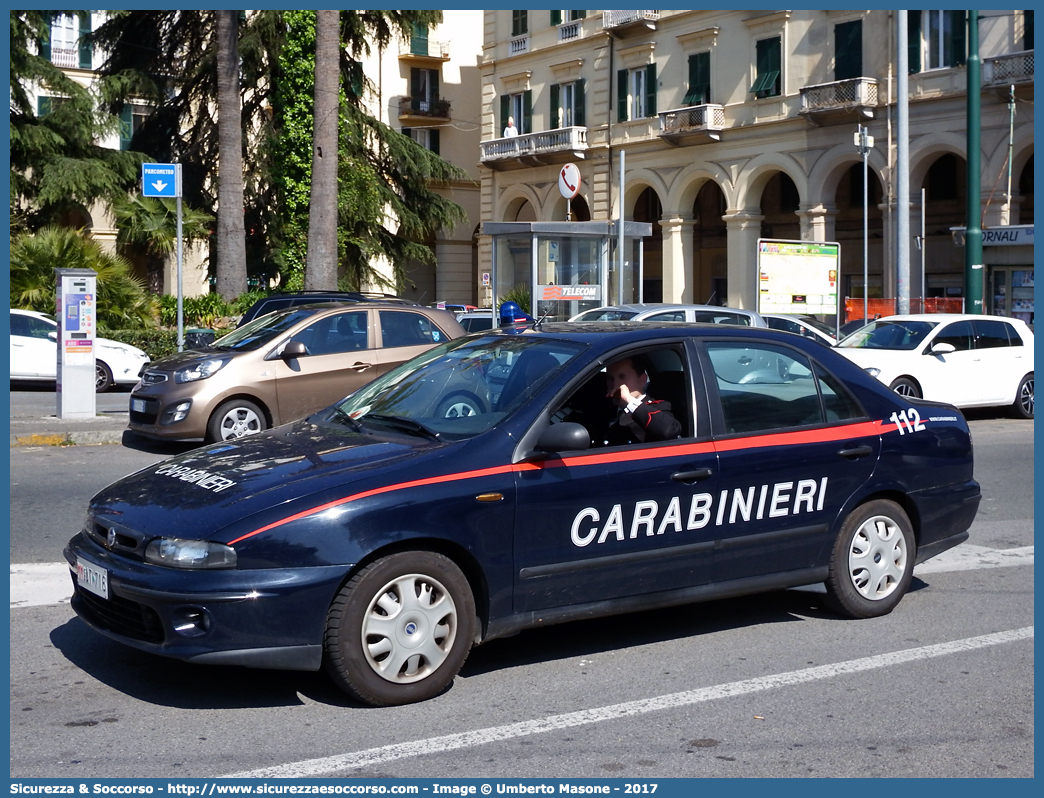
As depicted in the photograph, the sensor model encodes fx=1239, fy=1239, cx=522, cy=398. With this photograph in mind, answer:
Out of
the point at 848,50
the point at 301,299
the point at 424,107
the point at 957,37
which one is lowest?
the point at 301,299

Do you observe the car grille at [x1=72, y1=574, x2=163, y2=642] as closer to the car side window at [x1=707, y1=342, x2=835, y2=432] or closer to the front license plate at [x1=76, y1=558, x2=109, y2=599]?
the front license plate at [x1=76, y1=558, x2=109, y2=599]

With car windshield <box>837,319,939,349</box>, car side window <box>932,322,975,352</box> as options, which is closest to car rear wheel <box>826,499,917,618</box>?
car windshield <box>837,319,939,349</box>

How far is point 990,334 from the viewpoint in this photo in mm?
17969

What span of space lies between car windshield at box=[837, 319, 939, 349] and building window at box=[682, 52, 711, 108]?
23.9 m

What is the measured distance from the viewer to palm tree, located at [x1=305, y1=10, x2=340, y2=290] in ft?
74.9

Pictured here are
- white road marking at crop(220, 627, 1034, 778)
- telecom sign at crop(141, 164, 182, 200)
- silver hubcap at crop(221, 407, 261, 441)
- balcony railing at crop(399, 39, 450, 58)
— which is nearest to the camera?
white road marking at crop(220, 627, 1034, 778)

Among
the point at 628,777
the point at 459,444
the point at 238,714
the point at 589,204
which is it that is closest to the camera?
the point at 628,777

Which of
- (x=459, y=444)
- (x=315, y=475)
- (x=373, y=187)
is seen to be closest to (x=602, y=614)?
(x=459, y=444)

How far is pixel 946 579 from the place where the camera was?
745 cm

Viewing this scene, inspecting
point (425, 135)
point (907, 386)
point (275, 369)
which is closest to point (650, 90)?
point (425, 135)

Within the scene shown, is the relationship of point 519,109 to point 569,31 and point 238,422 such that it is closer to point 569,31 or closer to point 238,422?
point 569,31

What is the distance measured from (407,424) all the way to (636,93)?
3940 centimetres

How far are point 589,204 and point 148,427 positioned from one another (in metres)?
34.7

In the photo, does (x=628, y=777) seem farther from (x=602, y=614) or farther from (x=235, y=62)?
(x=235, y=62)
